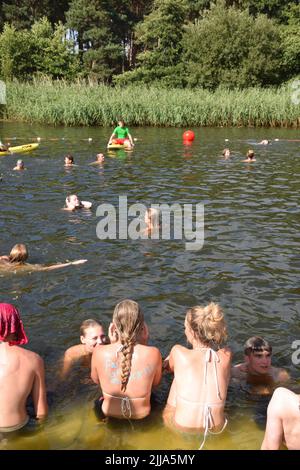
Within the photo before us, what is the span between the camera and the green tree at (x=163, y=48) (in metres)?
50.8

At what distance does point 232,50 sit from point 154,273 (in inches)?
1746

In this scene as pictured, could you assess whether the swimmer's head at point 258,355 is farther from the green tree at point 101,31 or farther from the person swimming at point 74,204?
the green tree at point 101,31

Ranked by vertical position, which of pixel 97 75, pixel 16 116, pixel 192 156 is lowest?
pixel 192 156

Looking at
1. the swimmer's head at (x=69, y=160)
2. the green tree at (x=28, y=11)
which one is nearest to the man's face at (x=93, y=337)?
the swimmer's head at (x=69, y=160)

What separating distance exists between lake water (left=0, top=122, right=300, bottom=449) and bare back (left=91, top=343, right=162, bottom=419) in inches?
6.3

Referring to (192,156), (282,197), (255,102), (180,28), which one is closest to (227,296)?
(282,197)

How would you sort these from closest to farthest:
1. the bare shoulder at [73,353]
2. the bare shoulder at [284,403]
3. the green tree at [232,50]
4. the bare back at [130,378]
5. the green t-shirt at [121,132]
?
the bare shoulder at [284,403]
the bare back at [130,378]
the bare shoulder at [73,353]
the green t-shirt at [121,132]
the green tree at [232,50]

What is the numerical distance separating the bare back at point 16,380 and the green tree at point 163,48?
48.6 meters

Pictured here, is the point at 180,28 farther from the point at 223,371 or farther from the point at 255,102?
the point at 223,371

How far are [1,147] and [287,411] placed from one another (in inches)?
780

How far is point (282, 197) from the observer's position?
46.8 ft

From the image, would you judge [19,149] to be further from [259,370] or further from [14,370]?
[14,370]

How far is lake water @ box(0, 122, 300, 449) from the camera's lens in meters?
4.94

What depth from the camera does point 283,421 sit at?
3939 mm
